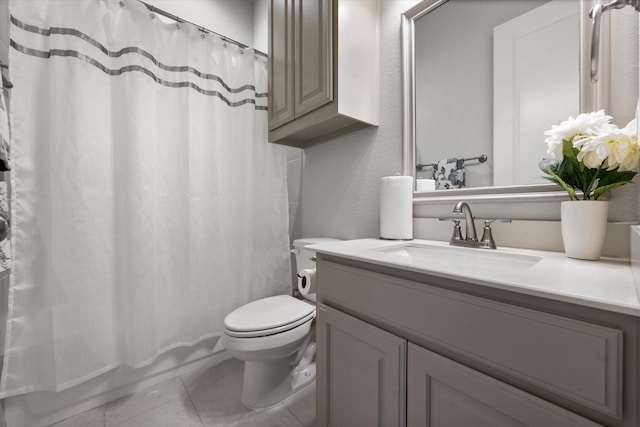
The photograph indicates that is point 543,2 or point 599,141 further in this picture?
point 543,2

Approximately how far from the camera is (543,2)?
0.83 meters

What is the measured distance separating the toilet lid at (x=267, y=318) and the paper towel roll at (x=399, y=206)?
585 millimetres

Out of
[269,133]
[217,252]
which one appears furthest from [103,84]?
[217,252]

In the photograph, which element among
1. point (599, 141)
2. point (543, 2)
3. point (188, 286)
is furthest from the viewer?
point (188, 286)

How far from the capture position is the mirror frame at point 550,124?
0.73m

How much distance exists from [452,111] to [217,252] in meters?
1.42

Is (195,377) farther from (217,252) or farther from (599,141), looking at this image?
(599,141)

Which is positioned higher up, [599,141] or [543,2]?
[543,2]

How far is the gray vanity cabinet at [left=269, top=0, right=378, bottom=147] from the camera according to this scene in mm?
1118

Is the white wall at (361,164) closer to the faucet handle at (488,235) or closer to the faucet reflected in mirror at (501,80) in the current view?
the faucet reflected in mirror at (501,80)

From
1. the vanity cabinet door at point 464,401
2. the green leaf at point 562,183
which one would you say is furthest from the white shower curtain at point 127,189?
the green leaf at point 562,183

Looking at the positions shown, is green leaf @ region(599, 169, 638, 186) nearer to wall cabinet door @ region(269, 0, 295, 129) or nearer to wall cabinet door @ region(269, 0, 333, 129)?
wall cabinet door @ region(269, 0, 333, 129)

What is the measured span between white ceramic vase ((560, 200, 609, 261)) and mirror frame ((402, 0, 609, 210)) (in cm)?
13

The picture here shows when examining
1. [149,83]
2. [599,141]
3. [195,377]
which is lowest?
[195,377]
